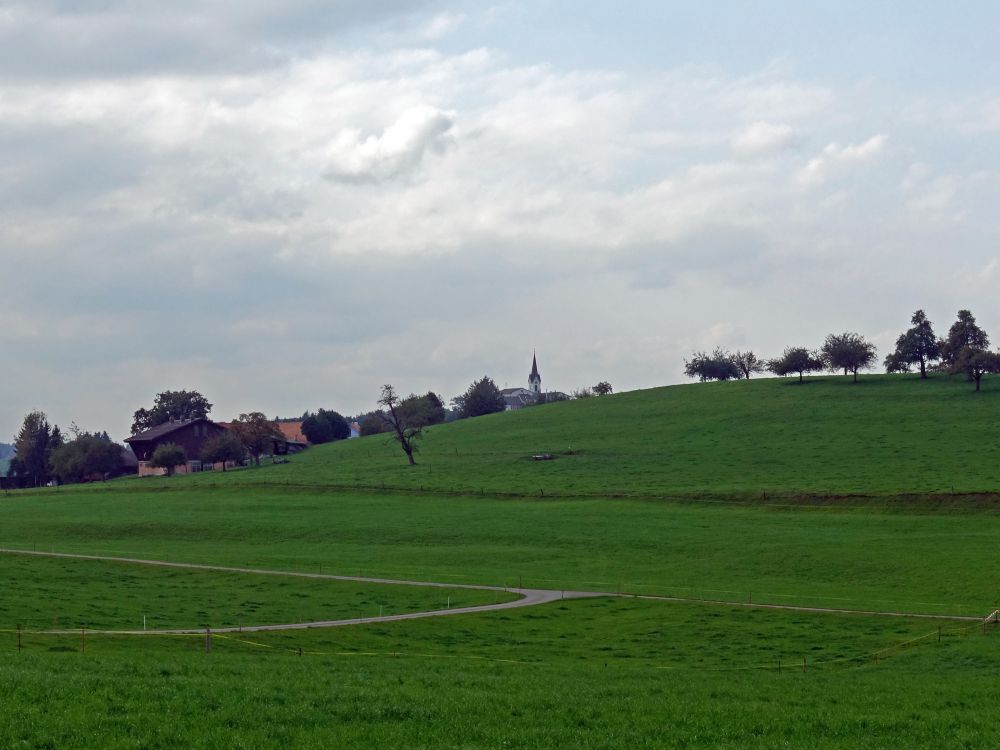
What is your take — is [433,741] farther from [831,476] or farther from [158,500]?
[158,500]

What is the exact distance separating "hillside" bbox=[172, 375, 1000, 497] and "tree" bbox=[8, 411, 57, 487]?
51.5 metres

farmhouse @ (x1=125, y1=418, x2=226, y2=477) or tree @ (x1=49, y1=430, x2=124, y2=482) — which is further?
farmhouse @ (x1=125, y1=418, x2=226, y2=477)

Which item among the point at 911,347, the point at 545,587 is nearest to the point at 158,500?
the point at 545,587

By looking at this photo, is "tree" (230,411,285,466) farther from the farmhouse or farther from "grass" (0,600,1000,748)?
"grass" (0,600,1000,748)

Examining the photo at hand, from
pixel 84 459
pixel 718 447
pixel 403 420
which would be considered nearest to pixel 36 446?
pixel 84 459

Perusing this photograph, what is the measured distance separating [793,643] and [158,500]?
7983cm

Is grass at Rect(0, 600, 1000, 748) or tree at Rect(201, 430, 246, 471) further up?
tree at Rect(201, 430, 246, 471)

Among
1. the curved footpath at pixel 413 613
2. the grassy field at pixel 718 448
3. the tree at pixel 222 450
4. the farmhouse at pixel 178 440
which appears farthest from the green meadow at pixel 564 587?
the farmhouse at pixel 178 440

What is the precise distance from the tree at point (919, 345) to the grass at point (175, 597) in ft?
406

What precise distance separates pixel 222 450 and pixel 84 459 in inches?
1006

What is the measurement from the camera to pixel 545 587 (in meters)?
59.8

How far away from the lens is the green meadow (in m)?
21.5

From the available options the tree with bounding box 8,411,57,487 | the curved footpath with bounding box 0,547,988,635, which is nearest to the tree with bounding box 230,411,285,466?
the tree with bounding box 8,411,57,487

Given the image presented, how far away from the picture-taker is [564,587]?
5966 cm
